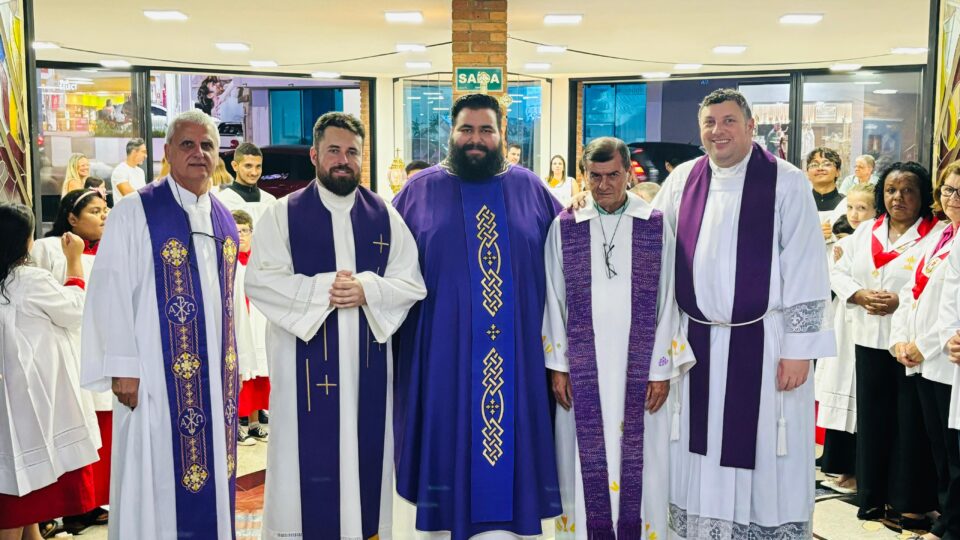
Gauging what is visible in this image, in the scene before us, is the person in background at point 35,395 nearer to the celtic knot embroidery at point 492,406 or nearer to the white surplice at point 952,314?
the celtic knot embroidery at point 492,406

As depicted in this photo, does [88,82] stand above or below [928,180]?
above

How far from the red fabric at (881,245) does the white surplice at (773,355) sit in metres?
1.10

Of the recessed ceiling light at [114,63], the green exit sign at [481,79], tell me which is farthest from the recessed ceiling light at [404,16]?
the recessed ceiling light at [114,63]

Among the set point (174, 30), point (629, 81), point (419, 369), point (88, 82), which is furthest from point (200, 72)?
point (419, 369)

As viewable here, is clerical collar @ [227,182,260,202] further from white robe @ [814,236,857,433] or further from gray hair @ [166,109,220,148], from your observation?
white robe @ [814,236,857,433]

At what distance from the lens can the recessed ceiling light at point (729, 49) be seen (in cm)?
1171

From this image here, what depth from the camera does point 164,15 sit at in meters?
9.55

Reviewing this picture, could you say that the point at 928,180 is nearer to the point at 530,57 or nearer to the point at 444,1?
the point at 444,1

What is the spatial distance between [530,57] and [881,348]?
915 cm

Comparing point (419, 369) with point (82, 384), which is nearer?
point (82, 384)

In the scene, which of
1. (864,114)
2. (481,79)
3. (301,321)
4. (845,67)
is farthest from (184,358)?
(864,114)

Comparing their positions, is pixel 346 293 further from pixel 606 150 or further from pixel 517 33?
pixel 517 33

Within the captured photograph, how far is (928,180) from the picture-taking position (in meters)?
4.45

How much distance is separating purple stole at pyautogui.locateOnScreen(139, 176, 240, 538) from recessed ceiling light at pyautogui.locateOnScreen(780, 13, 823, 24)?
7.75 meters
